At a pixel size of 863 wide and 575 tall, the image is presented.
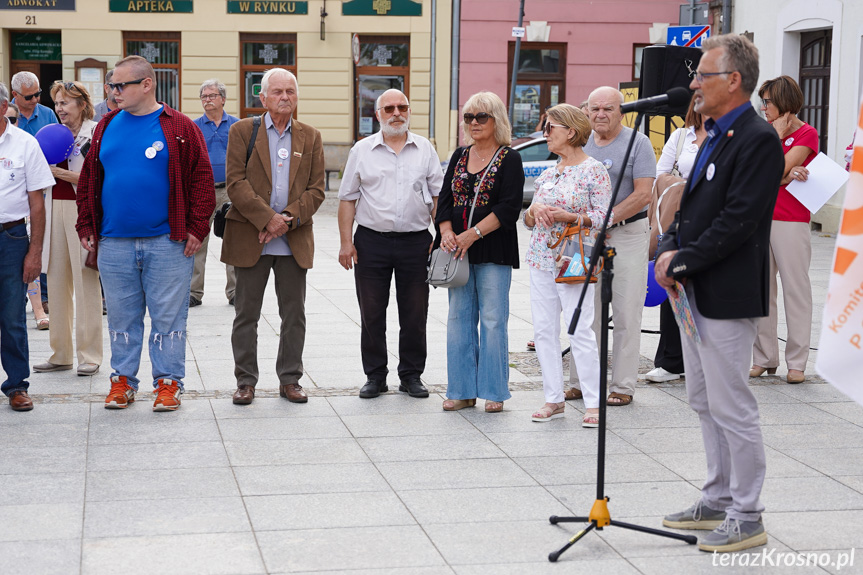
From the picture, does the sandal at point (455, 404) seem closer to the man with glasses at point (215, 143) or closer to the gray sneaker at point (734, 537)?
the gray sneaker at point (734, 537)

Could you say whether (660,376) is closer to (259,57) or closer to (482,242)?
(482,242)

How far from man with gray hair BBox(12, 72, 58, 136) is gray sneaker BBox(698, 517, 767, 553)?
696 centimetres

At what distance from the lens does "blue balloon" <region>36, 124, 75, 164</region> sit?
794 cm

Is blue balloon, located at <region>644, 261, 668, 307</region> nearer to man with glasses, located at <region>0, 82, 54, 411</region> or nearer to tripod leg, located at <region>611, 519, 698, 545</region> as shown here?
tripod leg, located at <region>611, 519, 698, 545</region>

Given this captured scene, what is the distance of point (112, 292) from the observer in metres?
6.87

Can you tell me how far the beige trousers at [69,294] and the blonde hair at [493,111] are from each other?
292 cm

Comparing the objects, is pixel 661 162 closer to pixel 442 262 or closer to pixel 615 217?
pixel 615 217

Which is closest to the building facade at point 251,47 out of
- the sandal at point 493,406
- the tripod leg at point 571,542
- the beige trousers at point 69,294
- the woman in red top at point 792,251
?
the beige trousers at point 69,294

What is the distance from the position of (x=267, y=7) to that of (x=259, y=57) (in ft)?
A: 3.91

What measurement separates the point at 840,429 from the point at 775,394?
930 mm

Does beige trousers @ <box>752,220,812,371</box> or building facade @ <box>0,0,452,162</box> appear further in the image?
building facade @ <box>0,0,452,162</box>

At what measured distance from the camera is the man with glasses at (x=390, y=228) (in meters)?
7.14

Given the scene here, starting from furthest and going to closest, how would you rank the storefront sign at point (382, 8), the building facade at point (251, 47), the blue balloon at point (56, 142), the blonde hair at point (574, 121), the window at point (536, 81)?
1. the window at point (536, 81)
2. the storefront sign at point (382, 8)
3. the building facade at point (251, 47)
4. the blue balloon at point (56, 142)
5. the blonde hair at point (574, 121)

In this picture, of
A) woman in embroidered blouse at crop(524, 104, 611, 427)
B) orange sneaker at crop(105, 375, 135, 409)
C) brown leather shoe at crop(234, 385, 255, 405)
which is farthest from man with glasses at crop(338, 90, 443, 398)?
orange sneaker at crop(105, 375, 135, 409)
